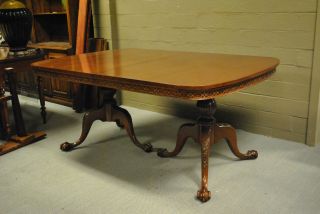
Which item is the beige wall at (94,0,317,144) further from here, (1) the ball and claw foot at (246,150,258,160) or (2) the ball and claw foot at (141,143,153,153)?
(2) the ball and claw foot at (141,143,153,153)

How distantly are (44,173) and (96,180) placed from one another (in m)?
0.38

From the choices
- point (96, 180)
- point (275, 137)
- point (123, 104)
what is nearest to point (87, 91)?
point (123, 104)

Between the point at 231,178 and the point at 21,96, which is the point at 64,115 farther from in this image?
the point at 231,178

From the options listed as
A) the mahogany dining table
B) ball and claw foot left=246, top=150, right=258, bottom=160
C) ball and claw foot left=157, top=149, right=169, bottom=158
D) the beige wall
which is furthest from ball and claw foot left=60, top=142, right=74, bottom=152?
ball and claw foot left=246, top=150, right=258, bottom=160

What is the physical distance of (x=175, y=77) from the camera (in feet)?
5.49

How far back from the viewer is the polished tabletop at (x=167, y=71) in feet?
5.06

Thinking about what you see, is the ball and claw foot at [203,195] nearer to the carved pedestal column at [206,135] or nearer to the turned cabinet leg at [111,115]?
the carved pedestal column at [206,135]

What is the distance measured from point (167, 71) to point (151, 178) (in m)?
0.70

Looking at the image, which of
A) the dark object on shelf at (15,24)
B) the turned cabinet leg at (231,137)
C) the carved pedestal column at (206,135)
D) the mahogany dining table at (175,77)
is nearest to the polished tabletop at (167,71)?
the mahogany dining table at (175,77)

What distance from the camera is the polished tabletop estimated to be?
154 centimetres

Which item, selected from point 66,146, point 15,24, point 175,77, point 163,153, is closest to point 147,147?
point 163,153

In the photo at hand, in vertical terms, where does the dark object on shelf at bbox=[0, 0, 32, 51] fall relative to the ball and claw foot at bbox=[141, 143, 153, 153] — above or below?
above

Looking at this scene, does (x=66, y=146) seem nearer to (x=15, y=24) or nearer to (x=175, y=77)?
(x=15, y=24)

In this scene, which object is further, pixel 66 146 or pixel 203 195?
pixel 66 146
